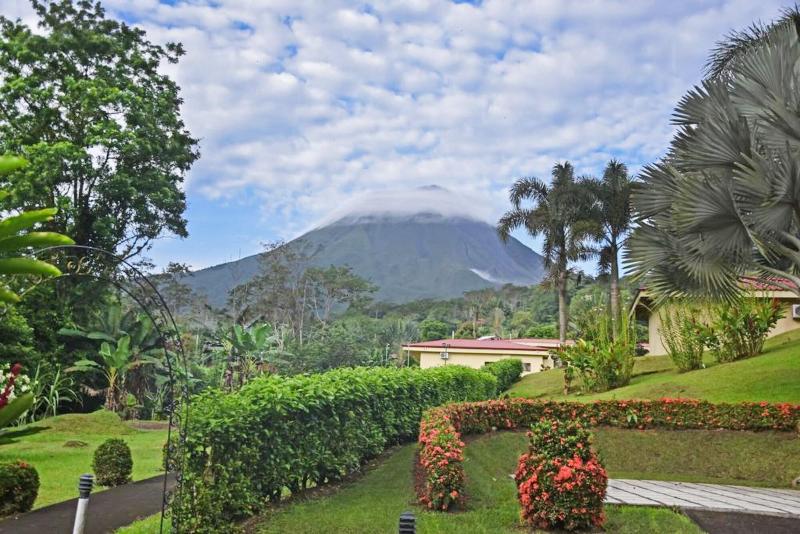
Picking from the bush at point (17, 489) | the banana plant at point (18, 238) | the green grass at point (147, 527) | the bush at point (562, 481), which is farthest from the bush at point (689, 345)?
the banana plant at point (18, 238)

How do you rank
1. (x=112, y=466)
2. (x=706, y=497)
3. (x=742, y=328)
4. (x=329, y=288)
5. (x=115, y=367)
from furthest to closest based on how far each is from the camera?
(x=329, y=288), (x=115, y=367), (x=742, y=328), (x=112, y=466), (x=706, y=497)

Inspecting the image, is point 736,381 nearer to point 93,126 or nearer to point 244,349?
point 244,349

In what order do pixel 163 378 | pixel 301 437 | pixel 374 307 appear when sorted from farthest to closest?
pixel 374 307 < pixel 163 378 < pixel 301 437

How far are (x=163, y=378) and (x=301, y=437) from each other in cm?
1581

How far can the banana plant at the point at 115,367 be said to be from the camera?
68.6ft

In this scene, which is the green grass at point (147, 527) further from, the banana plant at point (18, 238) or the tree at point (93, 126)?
the tree at point (93, 126)

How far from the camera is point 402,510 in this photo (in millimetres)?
7793

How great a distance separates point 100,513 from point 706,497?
325 inches

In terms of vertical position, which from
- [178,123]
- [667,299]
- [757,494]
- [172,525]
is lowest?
[757,494]

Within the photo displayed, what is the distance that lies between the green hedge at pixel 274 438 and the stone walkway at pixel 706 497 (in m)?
3.85

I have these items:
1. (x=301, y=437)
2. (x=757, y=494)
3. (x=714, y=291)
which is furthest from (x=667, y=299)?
(x=301, y=437)

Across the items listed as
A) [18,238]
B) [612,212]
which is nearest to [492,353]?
[612,212]

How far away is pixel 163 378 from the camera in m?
22.4

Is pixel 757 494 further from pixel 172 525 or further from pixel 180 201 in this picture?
A: pixel 180 201
